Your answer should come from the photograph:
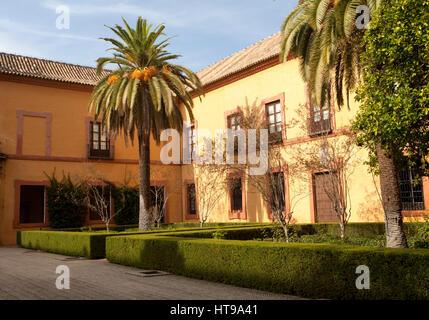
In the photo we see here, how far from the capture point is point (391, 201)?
9680 mm

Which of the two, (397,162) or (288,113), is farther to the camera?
(288,113)

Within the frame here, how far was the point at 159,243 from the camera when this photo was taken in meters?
10.1

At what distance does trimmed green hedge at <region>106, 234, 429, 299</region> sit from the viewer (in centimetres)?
584

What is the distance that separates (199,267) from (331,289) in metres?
3.22

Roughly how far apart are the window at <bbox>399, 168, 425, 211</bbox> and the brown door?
2.92m

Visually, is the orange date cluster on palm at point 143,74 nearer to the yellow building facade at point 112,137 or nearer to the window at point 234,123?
the yellow building facade at point 112,137

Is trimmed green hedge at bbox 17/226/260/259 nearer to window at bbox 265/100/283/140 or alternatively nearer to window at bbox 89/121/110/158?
window at bbox 89/121/110/158

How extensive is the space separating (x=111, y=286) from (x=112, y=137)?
1539cm

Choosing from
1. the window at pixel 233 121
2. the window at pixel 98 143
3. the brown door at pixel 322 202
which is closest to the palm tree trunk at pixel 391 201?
the brown door at pixel 322 202

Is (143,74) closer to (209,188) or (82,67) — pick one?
(209,188)

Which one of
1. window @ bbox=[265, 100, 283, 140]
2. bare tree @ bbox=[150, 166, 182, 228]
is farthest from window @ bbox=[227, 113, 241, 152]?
bare tree @ bbox=[150, 166, 182, 228]

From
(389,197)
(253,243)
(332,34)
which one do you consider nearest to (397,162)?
(389,197)
